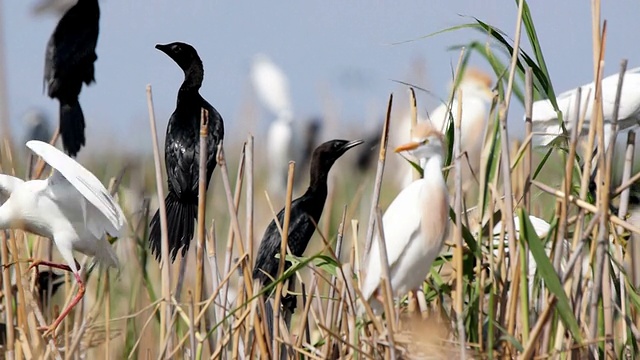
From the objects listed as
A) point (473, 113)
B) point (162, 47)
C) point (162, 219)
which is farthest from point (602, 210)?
point (473, 113)

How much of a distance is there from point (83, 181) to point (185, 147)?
0.71m

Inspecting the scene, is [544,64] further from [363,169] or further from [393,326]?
[363,169]

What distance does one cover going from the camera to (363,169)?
784 cm

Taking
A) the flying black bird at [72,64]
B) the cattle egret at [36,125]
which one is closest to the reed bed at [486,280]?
the flying black bird at [72,64]

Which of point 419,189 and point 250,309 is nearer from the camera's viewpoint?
point 419,189

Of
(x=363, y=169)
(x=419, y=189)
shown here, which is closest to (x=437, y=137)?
(x=419, y=189)

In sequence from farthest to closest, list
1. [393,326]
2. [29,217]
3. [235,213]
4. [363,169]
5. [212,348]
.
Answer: [363,169] < [29,217] < [212,348] < [235,213] < [393,326]

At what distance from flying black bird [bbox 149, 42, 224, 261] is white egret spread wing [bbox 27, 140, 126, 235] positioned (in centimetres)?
52

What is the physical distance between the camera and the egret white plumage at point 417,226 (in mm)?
1962

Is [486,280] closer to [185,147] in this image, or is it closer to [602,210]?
[602,210]

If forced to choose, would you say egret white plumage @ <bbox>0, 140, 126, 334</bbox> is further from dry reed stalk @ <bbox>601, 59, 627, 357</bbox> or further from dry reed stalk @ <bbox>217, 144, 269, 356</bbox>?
Result: dry reed stalk @ <bbox>601, 59, 627, 357</bbox>

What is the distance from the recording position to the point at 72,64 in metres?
4.25

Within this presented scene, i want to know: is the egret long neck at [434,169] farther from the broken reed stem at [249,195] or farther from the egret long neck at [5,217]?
the egret long neck at [5,217]

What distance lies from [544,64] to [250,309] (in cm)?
82
